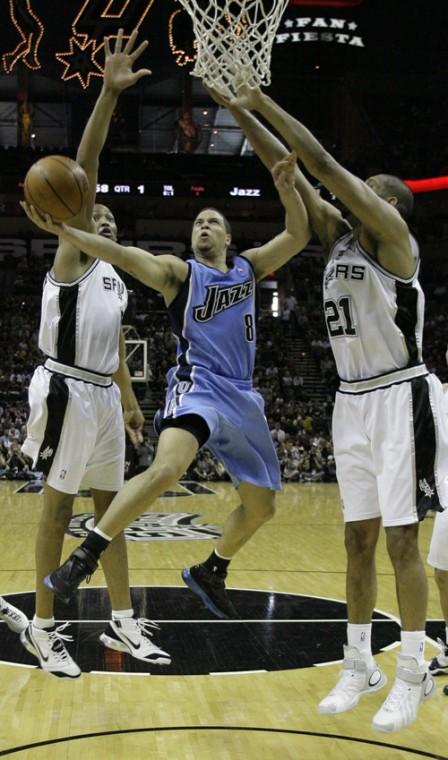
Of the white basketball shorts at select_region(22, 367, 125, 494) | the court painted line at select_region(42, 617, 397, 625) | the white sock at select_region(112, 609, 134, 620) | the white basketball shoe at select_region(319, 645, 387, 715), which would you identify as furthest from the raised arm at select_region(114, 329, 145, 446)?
the white basketball shoe at select_region(319, 645, 387, 715)

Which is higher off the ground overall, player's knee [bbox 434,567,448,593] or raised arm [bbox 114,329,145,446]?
raised arm [bbox 114,329,145,446]

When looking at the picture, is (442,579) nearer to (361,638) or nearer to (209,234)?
(361,638)

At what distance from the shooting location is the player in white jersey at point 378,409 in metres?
4.16

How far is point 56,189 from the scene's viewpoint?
4.54 m

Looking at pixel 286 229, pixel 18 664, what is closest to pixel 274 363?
pixel 18 664

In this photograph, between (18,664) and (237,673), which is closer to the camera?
(237,673)

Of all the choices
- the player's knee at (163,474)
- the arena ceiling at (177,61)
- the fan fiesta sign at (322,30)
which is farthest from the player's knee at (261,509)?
the fan fiesta sign at (322,30)

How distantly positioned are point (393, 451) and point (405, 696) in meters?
1.09

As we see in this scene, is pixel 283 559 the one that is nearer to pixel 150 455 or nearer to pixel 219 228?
pixel 219 228

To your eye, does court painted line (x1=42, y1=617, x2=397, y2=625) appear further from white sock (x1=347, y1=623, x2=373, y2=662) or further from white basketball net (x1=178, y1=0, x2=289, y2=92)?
white basketball net (x1=178, y1=0, x2=289, y2=92)

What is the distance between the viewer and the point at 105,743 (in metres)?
4.21

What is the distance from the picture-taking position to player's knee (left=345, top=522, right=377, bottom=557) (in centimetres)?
451

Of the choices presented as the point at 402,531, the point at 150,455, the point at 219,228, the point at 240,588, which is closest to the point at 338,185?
the point at 219,228

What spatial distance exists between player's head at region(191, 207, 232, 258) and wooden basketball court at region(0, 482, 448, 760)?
2.46m
